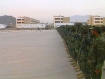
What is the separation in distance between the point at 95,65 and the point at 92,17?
81.9 m

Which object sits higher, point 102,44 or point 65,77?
point 102,44

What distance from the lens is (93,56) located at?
4.42m

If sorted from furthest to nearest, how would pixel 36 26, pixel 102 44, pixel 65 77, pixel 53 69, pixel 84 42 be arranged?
1. pixel 36 26
2. pixel 53 69
3. pixel 65 77
4. pixel 84 42
5. pixel 102 44

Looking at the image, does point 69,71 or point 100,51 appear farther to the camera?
point 69,71

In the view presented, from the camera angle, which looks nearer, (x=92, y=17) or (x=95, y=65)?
(x=95, y=65)

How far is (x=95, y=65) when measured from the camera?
178 inches

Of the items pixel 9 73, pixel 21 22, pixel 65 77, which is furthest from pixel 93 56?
pixel 21 22

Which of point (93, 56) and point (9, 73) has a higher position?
point (93, 56)

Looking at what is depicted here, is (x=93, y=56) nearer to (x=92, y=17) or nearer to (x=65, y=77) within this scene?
(x=65, y=77)

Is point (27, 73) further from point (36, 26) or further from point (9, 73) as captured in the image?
point (36, 26)

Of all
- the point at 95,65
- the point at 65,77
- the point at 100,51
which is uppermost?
the point at 100,51

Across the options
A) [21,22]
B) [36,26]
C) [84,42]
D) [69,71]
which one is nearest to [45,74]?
[69,71]

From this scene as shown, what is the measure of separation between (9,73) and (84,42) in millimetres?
2893

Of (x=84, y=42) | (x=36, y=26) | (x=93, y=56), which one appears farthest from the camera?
(x=36, y=26)
